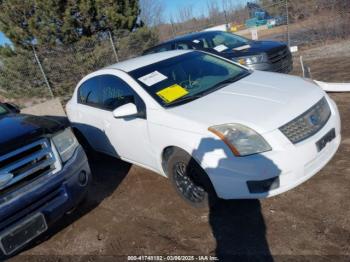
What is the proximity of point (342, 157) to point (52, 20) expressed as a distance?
36.9 feet

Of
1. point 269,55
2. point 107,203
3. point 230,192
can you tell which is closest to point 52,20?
point 269,55

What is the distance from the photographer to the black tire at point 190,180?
3.24 m

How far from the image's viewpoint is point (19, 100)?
12.2m

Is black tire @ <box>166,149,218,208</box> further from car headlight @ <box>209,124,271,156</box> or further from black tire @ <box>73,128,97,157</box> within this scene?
black tire @ <box>73,128,97,157</box>

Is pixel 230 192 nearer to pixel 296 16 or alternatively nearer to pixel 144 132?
pixel 144 132

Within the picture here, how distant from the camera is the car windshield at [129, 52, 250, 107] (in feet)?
12.3

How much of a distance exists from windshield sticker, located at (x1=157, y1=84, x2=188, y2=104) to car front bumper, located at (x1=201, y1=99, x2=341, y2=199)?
3.13 feet

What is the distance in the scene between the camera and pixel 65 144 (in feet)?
11.6

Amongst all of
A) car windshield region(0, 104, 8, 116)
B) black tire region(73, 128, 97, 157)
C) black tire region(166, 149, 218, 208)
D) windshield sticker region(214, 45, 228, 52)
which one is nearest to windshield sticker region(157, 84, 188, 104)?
black tire region(166, 149, 218, 208)

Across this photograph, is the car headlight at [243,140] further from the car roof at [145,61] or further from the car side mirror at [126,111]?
the car roof at [145,61]

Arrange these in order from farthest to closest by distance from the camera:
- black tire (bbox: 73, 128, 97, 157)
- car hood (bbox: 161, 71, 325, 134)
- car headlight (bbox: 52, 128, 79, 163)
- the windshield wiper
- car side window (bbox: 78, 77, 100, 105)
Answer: black tire (bbox: 73, 128, 97, 157), car side window (bbox: 78, 77, 100, 105), the windshield wiper, car headlight (bbox: 52, 128, 79, 163), car hood (bbox: 161, 71, 325, 134)

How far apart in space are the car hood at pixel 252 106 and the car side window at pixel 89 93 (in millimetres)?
1668

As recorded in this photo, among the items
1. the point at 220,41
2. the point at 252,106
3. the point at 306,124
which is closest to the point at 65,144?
the point at 252,106

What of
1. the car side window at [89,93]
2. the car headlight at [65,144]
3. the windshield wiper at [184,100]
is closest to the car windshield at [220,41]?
the car side window at [89,93]
